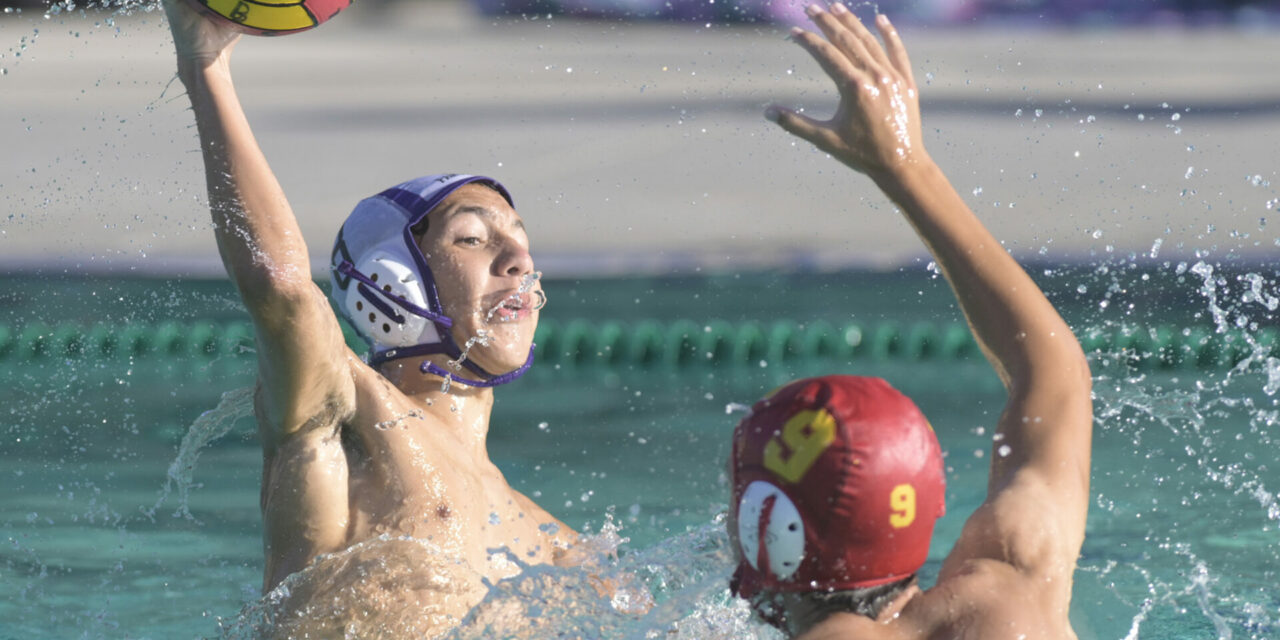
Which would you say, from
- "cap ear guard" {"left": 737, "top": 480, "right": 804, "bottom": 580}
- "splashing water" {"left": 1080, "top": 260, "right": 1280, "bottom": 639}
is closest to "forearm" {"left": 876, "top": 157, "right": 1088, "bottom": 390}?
"cap ear guard" {"left": 737, "top": 480, "right": 804, "bottom": 580}

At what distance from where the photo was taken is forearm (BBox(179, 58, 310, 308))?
5.89ft

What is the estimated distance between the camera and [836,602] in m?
1.48

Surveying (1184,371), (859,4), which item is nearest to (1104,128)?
(859,4)

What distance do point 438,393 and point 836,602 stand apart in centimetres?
110

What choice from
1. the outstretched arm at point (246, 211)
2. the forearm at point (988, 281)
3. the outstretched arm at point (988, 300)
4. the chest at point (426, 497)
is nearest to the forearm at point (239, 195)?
the outstretched arm at point (246, 211)

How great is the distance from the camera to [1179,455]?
4.52 metres

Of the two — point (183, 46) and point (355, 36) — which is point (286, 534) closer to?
point (183, 46)

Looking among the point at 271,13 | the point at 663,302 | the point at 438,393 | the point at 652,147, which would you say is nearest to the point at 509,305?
the point at 438,393

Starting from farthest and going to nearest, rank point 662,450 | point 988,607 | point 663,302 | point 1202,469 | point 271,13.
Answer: point 663,302 → point 662,450 → point 1202,469 → point 271,13 → point 988,607

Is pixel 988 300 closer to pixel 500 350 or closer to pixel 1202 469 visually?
pixel 500 350

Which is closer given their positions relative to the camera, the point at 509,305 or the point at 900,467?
the point at 900,467

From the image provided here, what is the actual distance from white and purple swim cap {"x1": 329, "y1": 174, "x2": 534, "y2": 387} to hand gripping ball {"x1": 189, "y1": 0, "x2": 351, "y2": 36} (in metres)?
0.37

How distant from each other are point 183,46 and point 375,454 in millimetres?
704

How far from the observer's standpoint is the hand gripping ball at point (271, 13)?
183 cm
